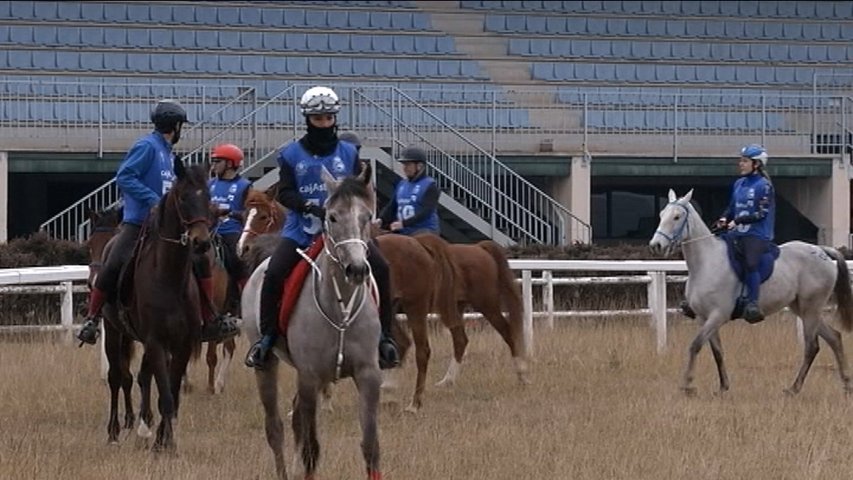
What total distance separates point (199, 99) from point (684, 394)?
17.3m

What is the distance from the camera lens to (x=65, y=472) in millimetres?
8875

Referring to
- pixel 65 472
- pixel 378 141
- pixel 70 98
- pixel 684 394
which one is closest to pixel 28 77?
pixel 70 98

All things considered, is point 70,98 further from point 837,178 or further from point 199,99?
point 837,178

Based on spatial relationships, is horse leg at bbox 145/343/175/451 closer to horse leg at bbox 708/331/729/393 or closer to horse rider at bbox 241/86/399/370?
horse rider at bbox 241/86/399/370

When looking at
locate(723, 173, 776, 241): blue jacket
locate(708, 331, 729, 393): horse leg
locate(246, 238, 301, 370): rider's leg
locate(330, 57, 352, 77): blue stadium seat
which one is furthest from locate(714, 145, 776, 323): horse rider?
locate(330, 57, 352, 77): blue stadium seat

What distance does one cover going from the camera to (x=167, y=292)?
10.0m

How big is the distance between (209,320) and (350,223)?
2.96 metres

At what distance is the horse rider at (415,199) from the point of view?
13.6 metres

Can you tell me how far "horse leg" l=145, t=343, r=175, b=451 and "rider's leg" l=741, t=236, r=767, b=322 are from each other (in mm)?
6049

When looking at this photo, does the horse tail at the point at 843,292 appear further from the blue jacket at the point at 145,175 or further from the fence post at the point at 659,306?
the blue jacket at the point at 145,175

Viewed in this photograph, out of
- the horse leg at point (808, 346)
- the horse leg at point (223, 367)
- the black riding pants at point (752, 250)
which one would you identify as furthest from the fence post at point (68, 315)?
the horse leg at point (808, 346)

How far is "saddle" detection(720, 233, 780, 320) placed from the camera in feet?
46.0

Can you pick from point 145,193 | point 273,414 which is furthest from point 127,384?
point 273,414

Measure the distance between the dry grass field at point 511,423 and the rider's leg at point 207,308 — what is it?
74 cm
